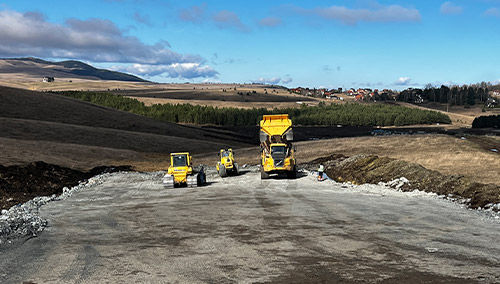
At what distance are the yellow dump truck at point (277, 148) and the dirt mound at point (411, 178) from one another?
462cm

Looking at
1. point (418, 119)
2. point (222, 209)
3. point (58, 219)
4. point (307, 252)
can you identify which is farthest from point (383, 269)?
point (418, 119)

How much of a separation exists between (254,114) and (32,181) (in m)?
135

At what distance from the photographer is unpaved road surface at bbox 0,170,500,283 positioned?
13.5 metres

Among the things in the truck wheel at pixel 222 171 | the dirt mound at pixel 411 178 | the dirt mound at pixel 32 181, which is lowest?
the dirt mound at pixel 32 181

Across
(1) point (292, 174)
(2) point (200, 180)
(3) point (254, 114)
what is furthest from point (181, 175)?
(3) point (254, 114)

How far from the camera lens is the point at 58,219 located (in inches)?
902

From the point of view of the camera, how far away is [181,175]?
37281 millimetres

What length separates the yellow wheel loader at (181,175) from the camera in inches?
1437

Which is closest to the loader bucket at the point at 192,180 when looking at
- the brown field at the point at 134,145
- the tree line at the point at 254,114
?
the brown field at the point at 134,145

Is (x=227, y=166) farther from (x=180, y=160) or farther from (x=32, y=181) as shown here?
(x=32, y=181)

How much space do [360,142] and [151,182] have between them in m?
37.1

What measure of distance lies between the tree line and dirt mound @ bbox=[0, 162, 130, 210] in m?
109

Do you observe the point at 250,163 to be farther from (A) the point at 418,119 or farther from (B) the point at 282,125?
(A) the point at 418,119

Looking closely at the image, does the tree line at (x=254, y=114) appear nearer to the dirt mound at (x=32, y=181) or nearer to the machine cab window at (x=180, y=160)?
the dirt mound at (x=32, y=181)
